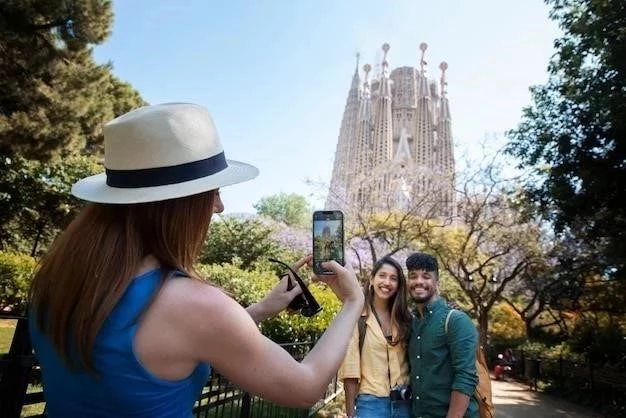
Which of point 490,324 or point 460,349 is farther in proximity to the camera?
point 490,324

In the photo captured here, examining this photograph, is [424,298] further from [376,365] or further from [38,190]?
[38,190]

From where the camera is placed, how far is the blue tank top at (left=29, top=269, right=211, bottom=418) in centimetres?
93

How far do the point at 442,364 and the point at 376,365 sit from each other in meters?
0.48

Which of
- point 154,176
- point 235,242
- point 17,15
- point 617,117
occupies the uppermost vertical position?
point 17,15

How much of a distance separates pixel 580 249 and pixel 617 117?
1152cm

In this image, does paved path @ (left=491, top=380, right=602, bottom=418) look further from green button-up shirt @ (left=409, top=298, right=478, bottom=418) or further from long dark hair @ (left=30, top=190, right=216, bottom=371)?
long dark hair @ (left=30, top=190, right=216, bottom=371)

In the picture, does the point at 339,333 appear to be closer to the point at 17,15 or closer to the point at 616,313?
A: the point at 17,15

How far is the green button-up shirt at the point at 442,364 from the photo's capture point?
2.64 m

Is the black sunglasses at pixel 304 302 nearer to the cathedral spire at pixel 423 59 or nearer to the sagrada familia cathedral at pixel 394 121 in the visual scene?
the sagrada familia cathedral at pixel 394 121

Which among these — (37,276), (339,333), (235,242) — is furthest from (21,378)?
(235,242)

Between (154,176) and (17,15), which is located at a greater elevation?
(17,15)

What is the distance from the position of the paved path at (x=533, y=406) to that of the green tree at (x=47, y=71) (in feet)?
34.2

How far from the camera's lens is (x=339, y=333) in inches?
45.4

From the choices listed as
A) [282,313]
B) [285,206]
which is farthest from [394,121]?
[282,313]
